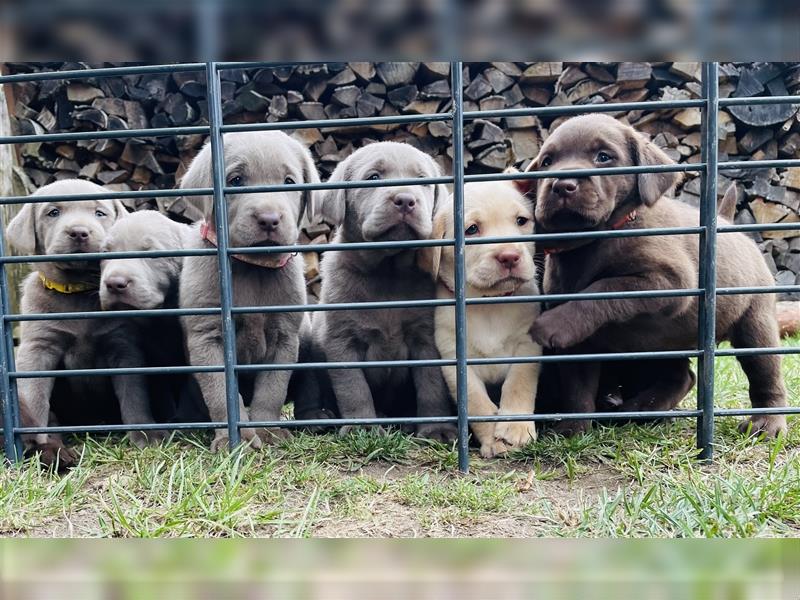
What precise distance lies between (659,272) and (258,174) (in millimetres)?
1935

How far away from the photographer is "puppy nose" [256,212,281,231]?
3.15 metres

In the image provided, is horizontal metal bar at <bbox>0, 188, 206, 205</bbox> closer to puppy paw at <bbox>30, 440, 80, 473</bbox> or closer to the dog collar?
the dog collar

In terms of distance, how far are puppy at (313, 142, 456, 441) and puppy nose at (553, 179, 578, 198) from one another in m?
0.65

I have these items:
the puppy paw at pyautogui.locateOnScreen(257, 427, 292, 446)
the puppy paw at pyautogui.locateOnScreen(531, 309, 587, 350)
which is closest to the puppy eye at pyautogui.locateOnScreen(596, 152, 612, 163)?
the puppy paw at pyautogui.locateOnScreen(531, 309, 587, 350)

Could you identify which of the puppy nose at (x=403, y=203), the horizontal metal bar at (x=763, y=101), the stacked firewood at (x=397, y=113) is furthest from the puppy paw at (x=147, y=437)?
the stacked firewood at (x=397, y=113)

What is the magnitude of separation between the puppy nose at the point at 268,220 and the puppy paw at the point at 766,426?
239 centimetres

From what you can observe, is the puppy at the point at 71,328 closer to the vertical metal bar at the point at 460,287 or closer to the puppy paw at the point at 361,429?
the puppy paw at the point at 361,429

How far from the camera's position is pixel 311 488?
8.80ft

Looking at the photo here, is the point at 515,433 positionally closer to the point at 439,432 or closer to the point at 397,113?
the point at 439,432

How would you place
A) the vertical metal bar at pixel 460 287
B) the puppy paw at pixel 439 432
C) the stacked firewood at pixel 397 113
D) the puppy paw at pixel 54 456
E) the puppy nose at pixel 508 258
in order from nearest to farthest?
1. the vertical metal bar at pixel 460 287
2. the puppy paw at pixel 54 456
3. the puppy nose at pixel 508 258
4. the puppy paw at pixel 439 432
5. the stacked firewood at pixel 397 113

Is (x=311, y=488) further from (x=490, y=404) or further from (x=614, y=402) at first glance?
(x=614, y=402)

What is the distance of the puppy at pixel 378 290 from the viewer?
10.9 ft

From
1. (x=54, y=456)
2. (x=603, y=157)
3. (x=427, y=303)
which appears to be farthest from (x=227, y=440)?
(x=603, y=157)

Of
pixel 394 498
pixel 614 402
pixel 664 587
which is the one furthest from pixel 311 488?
pixel 664 587
